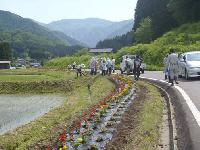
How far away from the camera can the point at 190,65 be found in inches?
628

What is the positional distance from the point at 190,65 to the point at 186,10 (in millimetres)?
37496

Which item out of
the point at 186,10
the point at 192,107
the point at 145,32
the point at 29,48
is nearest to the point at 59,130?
the point at 192,107

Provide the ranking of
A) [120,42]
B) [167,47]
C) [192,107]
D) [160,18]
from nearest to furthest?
1. [192,107]
2. [167,47]
3. [160,18]
4. [120,42]

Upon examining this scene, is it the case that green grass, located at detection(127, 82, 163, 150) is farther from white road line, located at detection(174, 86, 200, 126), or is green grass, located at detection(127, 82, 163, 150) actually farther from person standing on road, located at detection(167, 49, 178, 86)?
person standing on road, located at detection(167, 49, 178, 86)

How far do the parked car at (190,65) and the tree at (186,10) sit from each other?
32663 mm

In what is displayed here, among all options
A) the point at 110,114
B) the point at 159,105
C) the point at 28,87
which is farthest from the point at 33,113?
the point at 28,87

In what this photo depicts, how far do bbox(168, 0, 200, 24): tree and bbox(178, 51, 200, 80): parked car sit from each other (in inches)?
1286

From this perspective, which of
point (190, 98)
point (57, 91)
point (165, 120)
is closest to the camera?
point (165, 120)

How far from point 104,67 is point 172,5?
103 ft

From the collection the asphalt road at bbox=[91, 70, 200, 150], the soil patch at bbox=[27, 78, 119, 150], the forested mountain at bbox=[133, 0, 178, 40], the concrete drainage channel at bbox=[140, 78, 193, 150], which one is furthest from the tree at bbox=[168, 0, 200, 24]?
the concrete drainage channel at bbox=[140, 78, 193, 150]

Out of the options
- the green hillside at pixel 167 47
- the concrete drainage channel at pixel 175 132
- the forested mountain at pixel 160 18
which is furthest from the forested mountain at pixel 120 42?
the concrete drainage channel at pixel 175 132

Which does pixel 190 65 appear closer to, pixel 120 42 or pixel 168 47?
pixel 168 47

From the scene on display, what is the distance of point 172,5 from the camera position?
51.3 metres

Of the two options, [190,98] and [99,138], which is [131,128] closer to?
[99,138]
